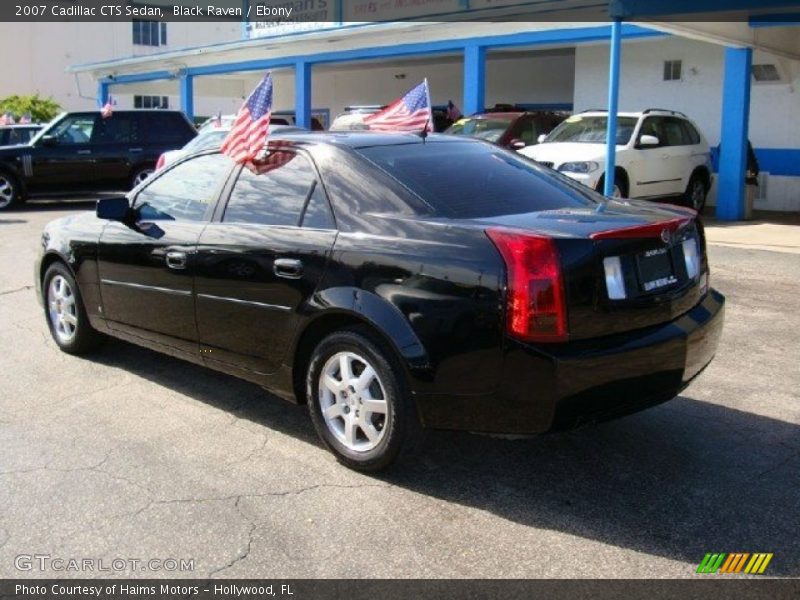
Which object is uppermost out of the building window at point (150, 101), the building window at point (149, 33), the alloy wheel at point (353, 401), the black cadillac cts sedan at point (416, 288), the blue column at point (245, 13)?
the building window at point (149, 33)

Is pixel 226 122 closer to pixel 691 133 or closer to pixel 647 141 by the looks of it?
pixel 647 141

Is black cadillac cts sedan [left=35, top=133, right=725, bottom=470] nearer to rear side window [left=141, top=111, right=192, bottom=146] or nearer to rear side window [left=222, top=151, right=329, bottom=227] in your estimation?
rear side window [left=222, top=151, right=329, bottom=227]

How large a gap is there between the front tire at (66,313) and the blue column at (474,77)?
1246 cm

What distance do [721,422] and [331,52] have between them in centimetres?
1766

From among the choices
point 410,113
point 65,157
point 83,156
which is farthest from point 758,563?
point 65,157

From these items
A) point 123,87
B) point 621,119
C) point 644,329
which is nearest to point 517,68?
point 621,119

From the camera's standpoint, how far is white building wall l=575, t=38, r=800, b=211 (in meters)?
15.7

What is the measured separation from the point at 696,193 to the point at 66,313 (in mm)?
11652

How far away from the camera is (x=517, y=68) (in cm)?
2428

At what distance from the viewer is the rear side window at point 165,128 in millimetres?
17109

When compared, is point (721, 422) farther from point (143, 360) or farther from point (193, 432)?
point (143, 360)

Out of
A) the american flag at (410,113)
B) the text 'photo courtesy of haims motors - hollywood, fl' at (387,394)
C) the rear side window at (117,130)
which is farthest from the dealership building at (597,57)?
the text 'photo courtesy of haims motors - hollywood, fl' at (387,394)

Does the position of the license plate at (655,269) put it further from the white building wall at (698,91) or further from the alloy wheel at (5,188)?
the alloy wheel at (5,188)

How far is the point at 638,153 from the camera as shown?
13219mm
